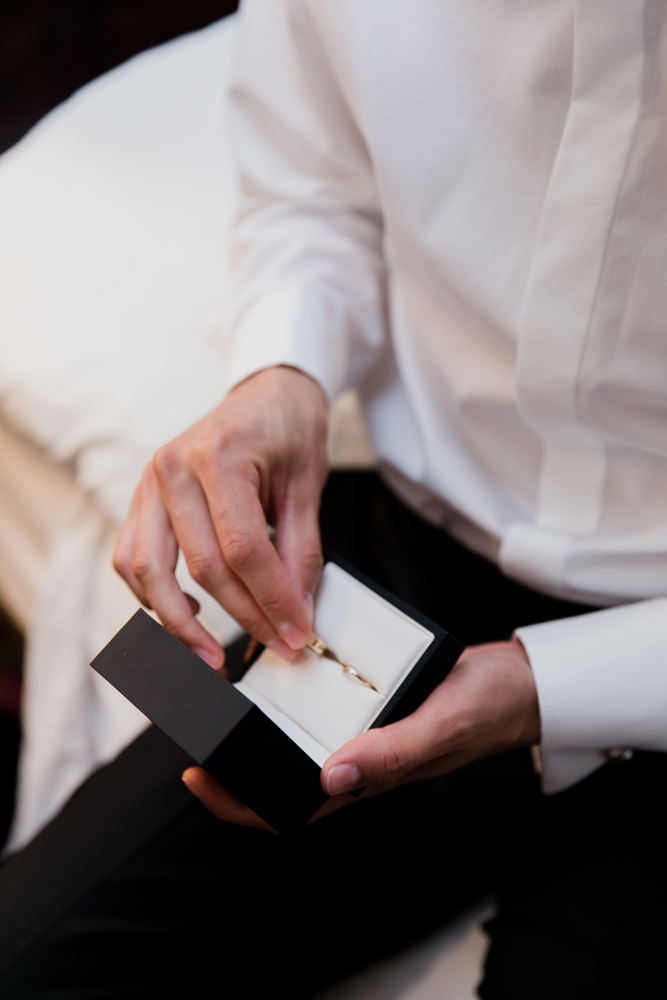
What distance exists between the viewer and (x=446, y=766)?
48 cm

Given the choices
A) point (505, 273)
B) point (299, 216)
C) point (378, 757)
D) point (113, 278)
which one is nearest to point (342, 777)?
point (378, 757)

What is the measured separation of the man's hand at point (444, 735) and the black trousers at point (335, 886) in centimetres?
12

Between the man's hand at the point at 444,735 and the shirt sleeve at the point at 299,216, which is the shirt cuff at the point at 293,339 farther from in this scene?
the man's hand at the point at 444,735

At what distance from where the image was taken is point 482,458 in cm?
65

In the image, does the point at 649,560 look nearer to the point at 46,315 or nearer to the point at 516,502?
the point at 516,502

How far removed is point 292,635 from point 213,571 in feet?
0.22

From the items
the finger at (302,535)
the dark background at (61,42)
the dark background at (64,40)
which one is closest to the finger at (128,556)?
the finger at (302,535)

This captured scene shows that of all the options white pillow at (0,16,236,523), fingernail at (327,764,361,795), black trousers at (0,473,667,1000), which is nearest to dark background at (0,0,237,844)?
white pillow at (0,16,236,523)

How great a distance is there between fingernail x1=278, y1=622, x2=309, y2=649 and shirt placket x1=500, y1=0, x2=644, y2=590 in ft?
Answer: 0.71

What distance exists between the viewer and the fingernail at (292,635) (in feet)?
1.54

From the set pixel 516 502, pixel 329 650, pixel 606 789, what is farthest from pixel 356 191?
pixel 606 789

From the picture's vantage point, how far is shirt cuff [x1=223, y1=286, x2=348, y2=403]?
2.05 ft

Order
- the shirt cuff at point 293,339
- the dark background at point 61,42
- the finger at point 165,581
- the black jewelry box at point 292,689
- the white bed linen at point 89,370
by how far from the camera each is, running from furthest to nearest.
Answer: the dark background at point 61,42 < the white bed linen at point 89,370 < the shirt cuff at point 293,339 < the finger at point 165,581 < the black jewelry box at point 292,689

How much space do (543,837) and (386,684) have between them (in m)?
0.26
